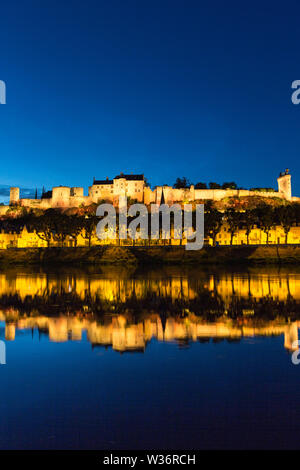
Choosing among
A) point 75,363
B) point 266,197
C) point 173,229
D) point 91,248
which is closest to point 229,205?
point 266,197

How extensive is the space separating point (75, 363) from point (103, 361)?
0.64 metres

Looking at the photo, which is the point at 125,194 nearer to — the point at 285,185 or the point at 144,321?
the point at 285,185

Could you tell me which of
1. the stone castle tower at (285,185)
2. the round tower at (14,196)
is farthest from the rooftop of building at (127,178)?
the stone castle tower at (285,185)

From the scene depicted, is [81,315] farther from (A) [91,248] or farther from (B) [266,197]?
(B) [266,197]

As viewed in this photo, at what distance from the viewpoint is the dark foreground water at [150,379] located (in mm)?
6168

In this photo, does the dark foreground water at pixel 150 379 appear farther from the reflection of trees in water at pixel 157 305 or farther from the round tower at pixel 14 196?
the round tower at pixel 14 196

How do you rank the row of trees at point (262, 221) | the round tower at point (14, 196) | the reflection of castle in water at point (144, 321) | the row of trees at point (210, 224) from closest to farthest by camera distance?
the reflection of castle in water at point (144, 321), the row of trees at point (262, 221), the row of trees at point (210, 224), the round tower at point (14, 196)

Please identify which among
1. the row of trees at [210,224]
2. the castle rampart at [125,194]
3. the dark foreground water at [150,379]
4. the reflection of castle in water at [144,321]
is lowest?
the dark foreground water at [150,379]

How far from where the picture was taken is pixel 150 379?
28.8 ft

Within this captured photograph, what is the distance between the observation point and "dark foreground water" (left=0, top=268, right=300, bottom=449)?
6168 millimetres

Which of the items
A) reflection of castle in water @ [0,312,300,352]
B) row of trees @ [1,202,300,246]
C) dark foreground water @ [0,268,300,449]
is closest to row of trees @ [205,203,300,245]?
row of trees @ [1,202,300,246]

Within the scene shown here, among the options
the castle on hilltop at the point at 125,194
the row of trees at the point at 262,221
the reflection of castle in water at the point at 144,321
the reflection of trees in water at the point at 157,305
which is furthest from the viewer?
the castle on hilltop at the point at 125,194

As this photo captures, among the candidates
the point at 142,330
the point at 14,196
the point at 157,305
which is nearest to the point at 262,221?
the point at 157,305

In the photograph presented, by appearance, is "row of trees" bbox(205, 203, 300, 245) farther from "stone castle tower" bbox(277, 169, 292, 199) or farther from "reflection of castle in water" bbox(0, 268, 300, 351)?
"stone castle tower" bbox(277, 169, 292, 199)
